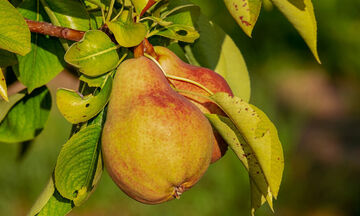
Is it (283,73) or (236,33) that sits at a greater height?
(236,33)

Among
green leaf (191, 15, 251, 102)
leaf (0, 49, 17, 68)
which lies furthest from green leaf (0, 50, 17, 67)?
green leaf (191, 15, 251, 102)

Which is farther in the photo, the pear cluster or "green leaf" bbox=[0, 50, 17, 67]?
"green leaf" bbox=[0, 50, 17, 67]

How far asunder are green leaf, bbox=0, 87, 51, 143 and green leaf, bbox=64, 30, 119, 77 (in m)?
0.32

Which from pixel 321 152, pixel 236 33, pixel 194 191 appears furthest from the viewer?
pixel 236 33

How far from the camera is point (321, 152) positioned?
4.27m

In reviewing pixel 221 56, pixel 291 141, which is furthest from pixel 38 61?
pixel 291 141

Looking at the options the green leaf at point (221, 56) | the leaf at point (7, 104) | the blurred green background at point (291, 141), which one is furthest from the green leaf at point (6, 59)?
the blurred green background at point (291, 141)

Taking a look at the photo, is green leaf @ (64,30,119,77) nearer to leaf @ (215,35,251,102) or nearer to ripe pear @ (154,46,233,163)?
ripe pear @ (154,46,233,163)

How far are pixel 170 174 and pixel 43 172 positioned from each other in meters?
2.95

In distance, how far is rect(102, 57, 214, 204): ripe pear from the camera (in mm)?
663

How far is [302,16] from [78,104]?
0.30 metres

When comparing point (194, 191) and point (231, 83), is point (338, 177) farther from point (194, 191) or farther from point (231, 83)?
point (231, 83)

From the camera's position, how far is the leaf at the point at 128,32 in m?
0.72

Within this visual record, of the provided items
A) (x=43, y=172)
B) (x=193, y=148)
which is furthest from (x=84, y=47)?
(x=43, y=172)
